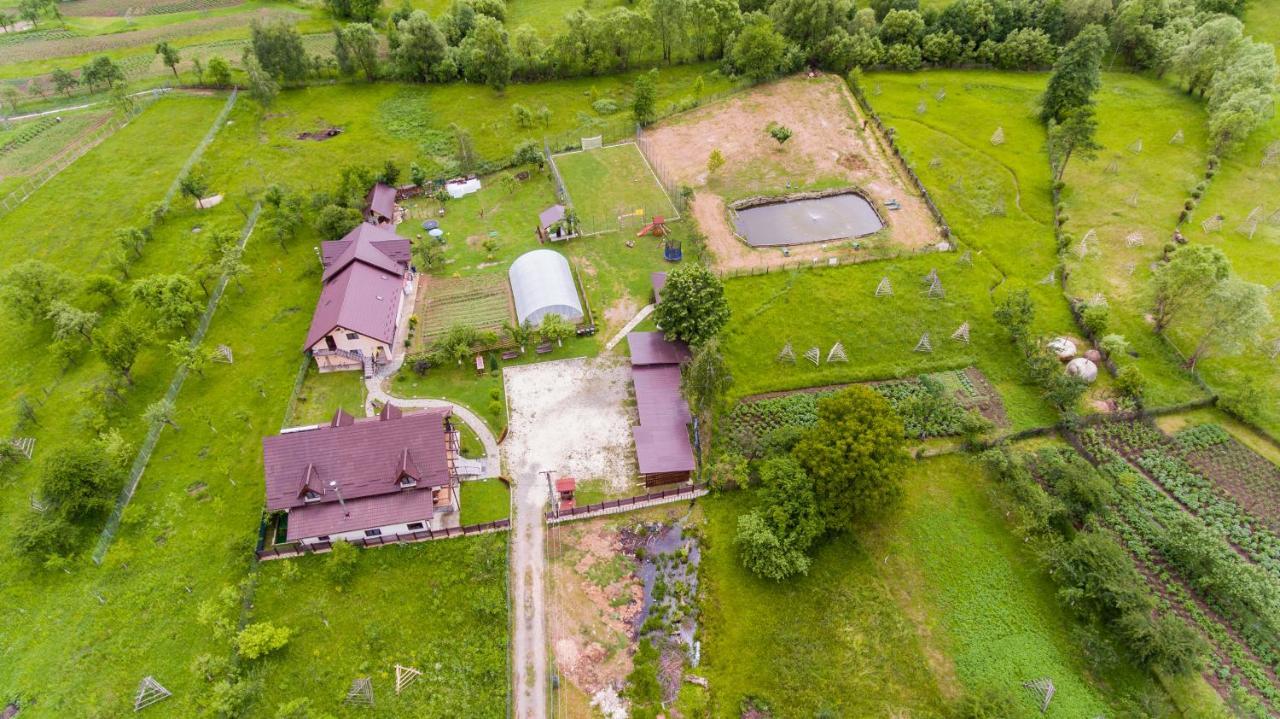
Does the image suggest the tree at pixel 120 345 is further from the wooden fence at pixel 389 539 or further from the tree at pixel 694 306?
the tree at pixel 694 306

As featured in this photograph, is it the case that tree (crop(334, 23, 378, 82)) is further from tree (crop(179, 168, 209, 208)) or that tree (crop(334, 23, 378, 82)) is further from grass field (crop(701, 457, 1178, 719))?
grass field (crop(701, 457, 1178, 719))

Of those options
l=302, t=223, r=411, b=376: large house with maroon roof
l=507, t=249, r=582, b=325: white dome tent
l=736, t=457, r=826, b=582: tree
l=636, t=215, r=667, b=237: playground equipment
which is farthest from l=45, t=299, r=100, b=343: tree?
l=736, t=457, r=826, b=582: tree

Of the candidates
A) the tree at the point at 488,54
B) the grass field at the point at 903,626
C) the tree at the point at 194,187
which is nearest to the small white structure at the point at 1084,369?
the grass field at the point at 903,626

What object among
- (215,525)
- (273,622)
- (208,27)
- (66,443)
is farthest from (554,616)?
(208,27)

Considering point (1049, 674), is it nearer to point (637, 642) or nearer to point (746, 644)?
point (746, 644)

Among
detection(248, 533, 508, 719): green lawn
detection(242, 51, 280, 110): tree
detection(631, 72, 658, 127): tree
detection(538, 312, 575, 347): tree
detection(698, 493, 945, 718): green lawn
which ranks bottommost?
detection(698, 493, 945, 718): green lawn

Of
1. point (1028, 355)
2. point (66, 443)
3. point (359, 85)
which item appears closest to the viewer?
point (66, 443)

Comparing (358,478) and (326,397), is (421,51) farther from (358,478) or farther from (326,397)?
(358,478)
